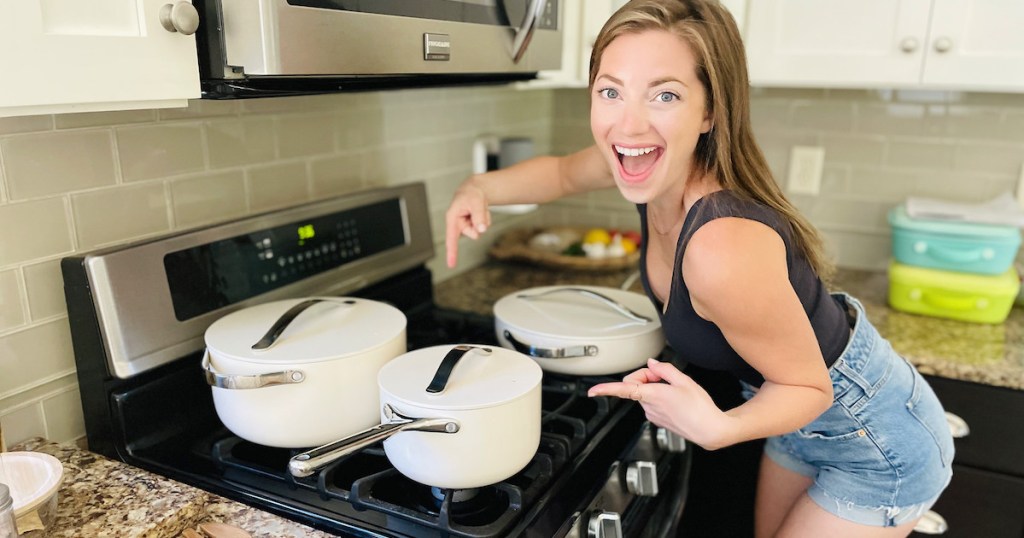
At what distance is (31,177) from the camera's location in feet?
3.10

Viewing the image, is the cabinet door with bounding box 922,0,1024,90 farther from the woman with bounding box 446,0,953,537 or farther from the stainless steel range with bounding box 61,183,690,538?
the stainless steel range with bounding box 61,183,690,538

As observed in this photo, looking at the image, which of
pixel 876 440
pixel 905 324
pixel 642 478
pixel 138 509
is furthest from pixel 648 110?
pixel 905 324

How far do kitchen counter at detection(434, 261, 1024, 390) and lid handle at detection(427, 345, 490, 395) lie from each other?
627mm

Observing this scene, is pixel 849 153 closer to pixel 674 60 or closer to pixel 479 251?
pixel 479 251

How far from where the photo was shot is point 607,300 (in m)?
1.28

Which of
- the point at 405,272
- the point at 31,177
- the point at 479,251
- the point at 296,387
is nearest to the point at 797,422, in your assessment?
the point at 296,387

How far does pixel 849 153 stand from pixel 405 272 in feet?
3.82

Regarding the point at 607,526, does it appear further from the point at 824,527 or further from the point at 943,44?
the point at 943,44

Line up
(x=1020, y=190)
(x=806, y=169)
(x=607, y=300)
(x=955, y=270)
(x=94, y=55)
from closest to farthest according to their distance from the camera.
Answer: (x=94, y=55)
(x=607, y=300)
(x=955, y=270)
(x=1020, y=190)
(x=806, y=169)

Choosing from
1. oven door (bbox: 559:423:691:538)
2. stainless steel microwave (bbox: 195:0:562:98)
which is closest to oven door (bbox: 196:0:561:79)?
stainless steel microwave (bbox: 195:0:562:98)

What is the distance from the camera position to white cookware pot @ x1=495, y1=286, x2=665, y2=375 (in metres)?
1.18

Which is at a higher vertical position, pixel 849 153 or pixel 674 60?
pixel 674 60

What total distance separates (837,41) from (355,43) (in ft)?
3.53

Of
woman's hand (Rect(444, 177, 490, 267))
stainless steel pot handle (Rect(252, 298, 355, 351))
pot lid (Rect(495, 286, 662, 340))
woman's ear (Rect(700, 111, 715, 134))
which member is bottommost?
pot lid (Rect(495, 286, 662, 340))
